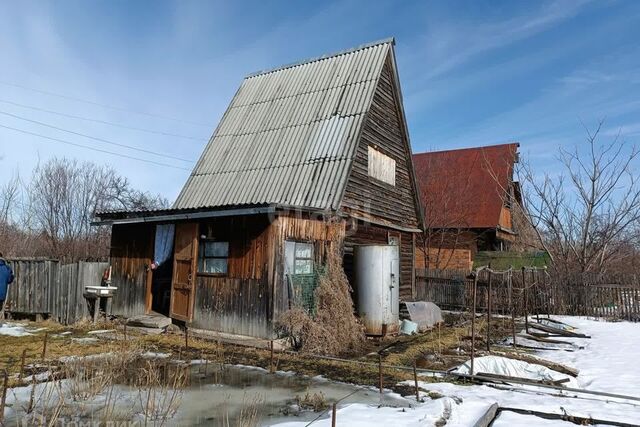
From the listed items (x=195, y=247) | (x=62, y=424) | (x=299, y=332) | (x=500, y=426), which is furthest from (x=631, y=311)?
(x=62, y=424)

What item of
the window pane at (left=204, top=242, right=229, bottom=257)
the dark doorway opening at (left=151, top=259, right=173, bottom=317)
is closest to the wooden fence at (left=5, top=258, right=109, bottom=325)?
the dark doorway opening at (left=151, top=259, right=173, bottom=317)

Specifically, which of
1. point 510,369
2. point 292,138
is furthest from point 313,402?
point 292,138

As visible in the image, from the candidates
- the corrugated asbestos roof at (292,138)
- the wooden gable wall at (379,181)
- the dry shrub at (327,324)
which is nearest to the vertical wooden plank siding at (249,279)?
the dry shrub at (327,324)

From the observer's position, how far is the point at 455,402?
521 cm

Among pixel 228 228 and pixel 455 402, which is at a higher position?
pixel 228 228

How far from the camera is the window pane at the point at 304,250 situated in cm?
987

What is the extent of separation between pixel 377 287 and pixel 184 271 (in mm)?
4540

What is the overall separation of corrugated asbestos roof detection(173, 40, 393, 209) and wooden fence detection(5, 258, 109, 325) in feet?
11.3

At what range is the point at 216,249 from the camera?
10.1 m

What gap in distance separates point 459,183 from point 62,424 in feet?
78.6

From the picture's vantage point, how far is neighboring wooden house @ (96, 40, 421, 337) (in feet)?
30.8

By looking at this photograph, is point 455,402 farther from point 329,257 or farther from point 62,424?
point 329,257

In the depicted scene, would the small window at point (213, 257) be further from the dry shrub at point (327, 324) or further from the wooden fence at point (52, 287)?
the wooden fence at point (52, 287)

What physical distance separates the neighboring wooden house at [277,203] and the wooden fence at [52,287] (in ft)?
2.52
